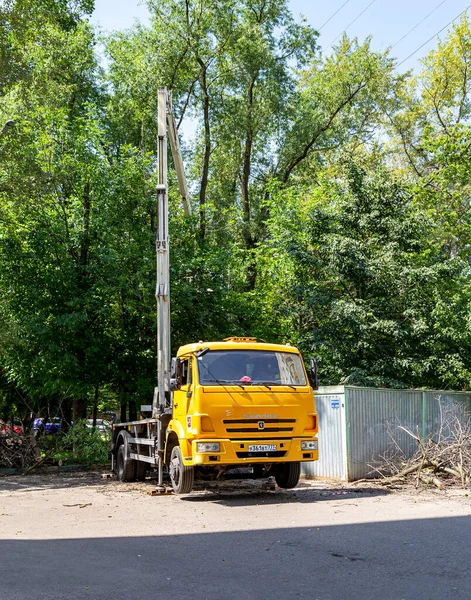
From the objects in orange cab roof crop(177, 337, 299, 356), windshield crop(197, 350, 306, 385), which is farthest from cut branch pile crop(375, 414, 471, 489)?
orange cab roof crop(177, 337, 299, 356)

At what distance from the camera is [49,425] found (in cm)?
2156

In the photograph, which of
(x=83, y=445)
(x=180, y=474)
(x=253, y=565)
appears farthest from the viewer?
(x=83, y=445)

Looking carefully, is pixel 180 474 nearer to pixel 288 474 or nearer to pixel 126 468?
pixel 288 474

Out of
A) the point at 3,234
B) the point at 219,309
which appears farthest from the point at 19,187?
the point at 219,309

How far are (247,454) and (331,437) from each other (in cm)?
458

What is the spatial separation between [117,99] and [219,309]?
13.2 m

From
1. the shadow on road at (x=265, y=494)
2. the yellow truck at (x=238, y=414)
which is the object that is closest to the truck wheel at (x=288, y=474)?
the yellow truck at (x=238, y=414)

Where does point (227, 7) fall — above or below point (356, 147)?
above

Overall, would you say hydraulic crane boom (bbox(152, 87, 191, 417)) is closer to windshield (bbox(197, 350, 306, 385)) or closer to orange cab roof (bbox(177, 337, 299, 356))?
orange cab roof (bbox(177, 337, 299, 356))

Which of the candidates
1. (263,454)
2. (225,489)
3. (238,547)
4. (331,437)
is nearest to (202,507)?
(263,454)

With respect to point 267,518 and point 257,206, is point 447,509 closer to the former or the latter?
point 267,518

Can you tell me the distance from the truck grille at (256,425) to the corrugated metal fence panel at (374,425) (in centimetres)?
365

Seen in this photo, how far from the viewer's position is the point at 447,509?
11039 mm

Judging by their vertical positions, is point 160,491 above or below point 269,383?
below
